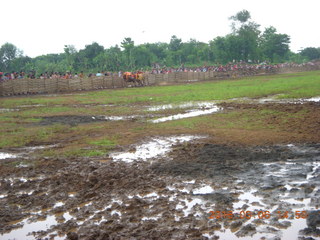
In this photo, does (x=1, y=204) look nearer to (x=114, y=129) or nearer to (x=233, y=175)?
(x=233, y=175)

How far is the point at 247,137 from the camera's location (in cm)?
966

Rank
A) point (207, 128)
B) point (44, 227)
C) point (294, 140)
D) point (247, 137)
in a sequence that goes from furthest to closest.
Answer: point (207, 128) < point (247, 137) < point (294, 140) < point (44, 227)

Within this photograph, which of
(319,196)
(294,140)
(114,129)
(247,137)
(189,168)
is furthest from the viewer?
(114,129)

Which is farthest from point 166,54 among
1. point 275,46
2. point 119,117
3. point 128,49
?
point 119,117

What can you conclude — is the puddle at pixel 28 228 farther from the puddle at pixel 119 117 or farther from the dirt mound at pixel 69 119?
the puddle at pixel 119 117

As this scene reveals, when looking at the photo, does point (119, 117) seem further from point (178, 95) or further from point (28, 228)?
point (28, 228)

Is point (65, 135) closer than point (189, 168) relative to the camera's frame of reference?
No

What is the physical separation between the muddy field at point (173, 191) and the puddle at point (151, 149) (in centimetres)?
3

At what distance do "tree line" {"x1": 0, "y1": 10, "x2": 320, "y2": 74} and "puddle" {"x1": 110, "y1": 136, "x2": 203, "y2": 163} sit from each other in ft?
200

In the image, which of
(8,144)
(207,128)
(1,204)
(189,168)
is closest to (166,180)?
(189,168)

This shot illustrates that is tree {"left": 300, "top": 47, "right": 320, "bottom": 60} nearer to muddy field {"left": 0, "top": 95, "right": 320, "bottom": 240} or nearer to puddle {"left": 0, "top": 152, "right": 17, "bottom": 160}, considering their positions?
muddy field {"left": 0, "top": 95, "right": 320, "bottom": 240}

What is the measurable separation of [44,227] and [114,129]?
771cm

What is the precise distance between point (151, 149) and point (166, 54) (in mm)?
95408

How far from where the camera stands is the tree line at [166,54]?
251 ft
